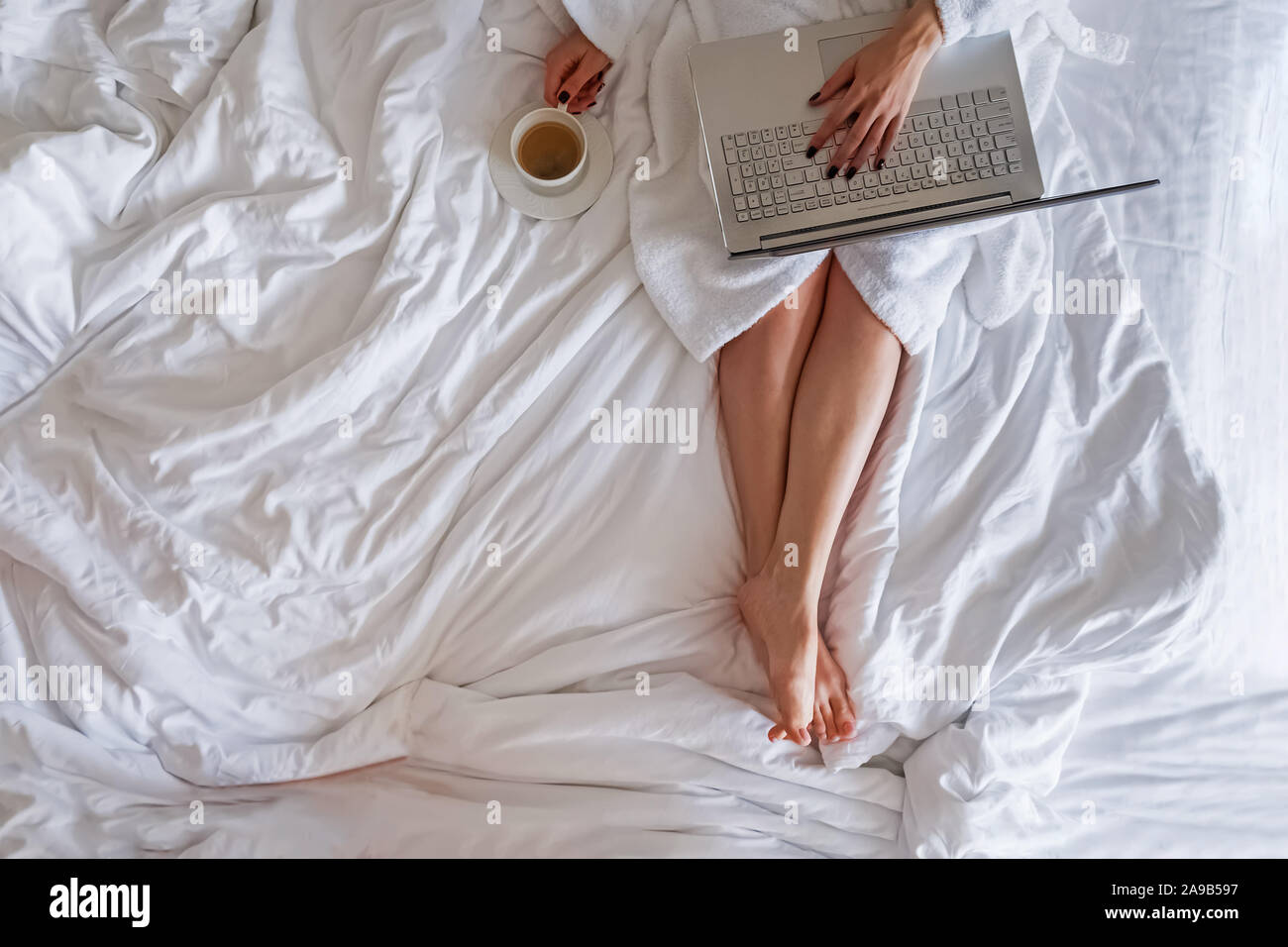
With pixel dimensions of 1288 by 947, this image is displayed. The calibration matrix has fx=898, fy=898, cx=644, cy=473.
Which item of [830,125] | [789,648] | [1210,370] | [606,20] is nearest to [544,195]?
[606,20]

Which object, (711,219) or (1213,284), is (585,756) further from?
(1213,284)

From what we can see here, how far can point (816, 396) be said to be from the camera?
1066mm

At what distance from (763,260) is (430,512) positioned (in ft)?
1.63

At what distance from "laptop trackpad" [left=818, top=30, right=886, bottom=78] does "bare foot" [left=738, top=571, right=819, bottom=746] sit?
23.7 inches

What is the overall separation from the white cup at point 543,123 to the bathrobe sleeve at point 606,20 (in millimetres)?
117

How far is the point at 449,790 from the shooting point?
1.05m

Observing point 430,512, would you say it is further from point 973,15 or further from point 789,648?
point 973,15

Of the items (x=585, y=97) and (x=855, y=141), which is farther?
(x=585, y=97)

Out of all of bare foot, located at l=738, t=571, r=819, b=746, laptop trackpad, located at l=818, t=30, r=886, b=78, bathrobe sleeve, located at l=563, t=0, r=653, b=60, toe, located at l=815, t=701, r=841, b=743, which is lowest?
toe, located at l=815, t=701, r=841, b=743

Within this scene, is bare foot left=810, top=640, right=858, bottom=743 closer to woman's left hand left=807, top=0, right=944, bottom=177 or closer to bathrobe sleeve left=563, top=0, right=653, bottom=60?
woman's left hand left=807, top=0, right=944, bottom=177

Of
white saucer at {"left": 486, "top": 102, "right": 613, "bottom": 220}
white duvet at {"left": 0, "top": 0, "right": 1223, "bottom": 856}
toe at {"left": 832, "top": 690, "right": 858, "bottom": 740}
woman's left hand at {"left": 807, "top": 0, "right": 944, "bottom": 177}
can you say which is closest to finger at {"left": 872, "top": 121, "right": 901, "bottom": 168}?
woman's left hand at {"left": 807, "top": 0, "right": 944, "bottom": 177}

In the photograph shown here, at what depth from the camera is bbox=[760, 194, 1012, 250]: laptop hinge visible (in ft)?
3.36

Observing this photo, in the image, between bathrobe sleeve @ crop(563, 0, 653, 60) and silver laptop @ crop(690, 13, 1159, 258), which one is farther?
bathrobe sleeve @ crop(563, 0, 653, 60)

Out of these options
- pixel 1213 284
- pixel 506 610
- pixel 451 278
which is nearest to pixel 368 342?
pixel 451 278
